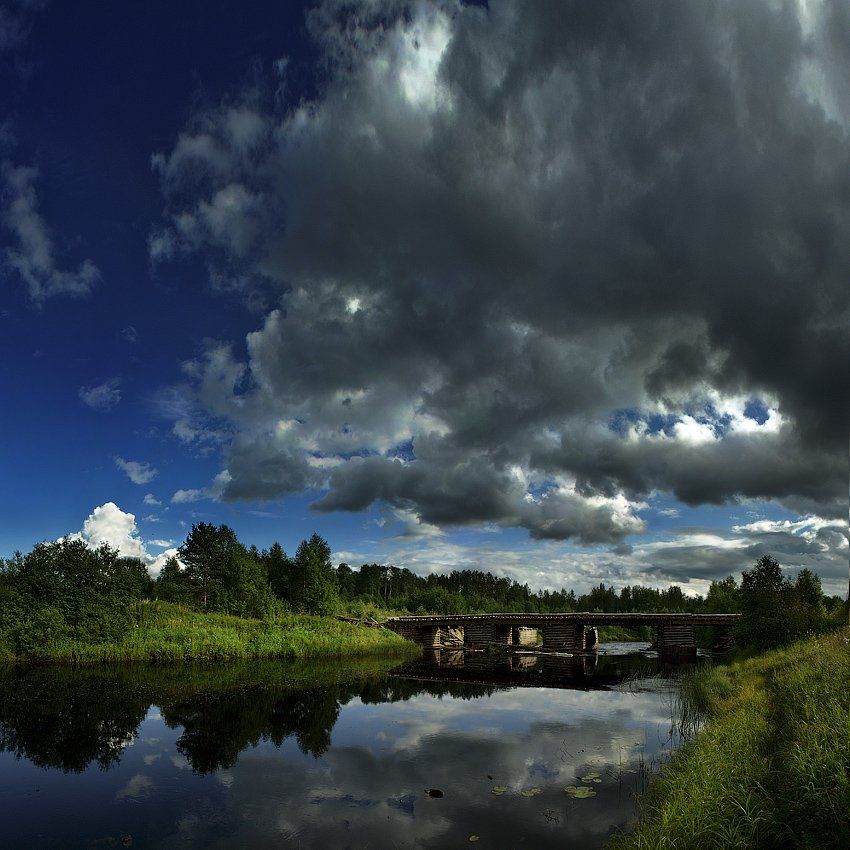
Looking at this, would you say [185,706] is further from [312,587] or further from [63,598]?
[312,587]

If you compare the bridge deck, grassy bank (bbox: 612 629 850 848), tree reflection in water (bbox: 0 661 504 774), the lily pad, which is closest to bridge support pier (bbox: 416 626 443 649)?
the bridge deck

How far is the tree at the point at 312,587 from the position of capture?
88062 mm

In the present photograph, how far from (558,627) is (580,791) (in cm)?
8967

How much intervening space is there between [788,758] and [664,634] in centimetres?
9207

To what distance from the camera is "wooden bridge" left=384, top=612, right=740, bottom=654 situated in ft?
306

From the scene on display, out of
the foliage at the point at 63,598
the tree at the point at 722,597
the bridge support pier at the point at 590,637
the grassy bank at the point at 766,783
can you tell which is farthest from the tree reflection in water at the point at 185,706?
the tree at the point at 722,597

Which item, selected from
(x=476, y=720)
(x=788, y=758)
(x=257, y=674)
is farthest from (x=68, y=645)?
(x=788, y=758)

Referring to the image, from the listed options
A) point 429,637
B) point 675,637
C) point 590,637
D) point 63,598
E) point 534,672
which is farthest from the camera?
point 590,637

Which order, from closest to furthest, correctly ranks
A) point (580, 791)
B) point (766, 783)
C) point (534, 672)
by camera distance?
point (766, 783) < point (580, 791) < point (534, 672)

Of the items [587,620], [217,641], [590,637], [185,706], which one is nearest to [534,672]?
[217,641]

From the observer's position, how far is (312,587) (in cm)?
8906

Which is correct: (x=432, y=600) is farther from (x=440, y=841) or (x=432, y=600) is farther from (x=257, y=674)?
(x=440, y=841)

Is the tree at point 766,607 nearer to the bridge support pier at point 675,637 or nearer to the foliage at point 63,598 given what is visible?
the bridge support pier at point 675,637

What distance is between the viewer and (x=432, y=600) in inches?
6024
